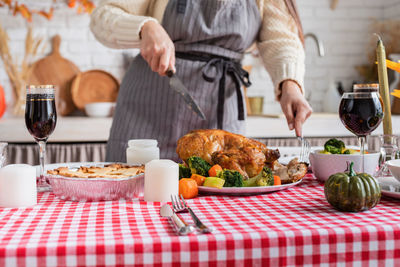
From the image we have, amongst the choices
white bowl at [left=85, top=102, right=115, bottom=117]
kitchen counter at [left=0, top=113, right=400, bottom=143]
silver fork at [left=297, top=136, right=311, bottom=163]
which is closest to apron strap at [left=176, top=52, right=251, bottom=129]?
silver fork at [left=297, top=136, right=311, bottom=163]

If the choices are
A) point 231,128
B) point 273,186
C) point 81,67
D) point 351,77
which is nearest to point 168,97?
point 231,128

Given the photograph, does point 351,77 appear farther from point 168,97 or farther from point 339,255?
point 339,255

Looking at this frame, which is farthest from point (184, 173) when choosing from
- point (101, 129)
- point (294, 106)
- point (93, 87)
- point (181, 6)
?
point (93, 87)

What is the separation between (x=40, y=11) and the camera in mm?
3297

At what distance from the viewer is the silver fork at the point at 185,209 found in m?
0.73

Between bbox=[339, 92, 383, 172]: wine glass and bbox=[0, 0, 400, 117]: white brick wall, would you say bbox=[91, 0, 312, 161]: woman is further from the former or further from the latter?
bbox=[0, 0, 400, 117]: white brick wall

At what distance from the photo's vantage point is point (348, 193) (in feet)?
2.84

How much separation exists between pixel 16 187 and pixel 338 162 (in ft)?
2.43

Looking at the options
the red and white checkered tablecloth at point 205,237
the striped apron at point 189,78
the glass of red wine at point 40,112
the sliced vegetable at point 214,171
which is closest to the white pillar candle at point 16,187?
the red and white checkered tablecloth at point 205,237

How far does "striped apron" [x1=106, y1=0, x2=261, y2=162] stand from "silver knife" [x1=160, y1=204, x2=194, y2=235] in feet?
2.76

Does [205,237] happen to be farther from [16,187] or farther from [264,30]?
[264,30]

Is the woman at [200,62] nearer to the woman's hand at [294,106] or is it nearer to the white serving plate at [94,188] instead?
the woman's hand at [294,106]

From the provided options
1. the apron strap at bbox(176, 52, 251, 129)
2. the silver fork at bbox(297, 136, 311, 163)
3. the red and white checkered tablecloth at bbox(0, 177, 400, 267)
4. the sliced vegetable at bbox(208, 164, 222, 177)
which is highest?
the apron strap at bbox(176, 52, 251, 129)

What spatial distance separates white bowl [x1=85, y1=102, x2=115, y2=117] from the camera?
120 inches
